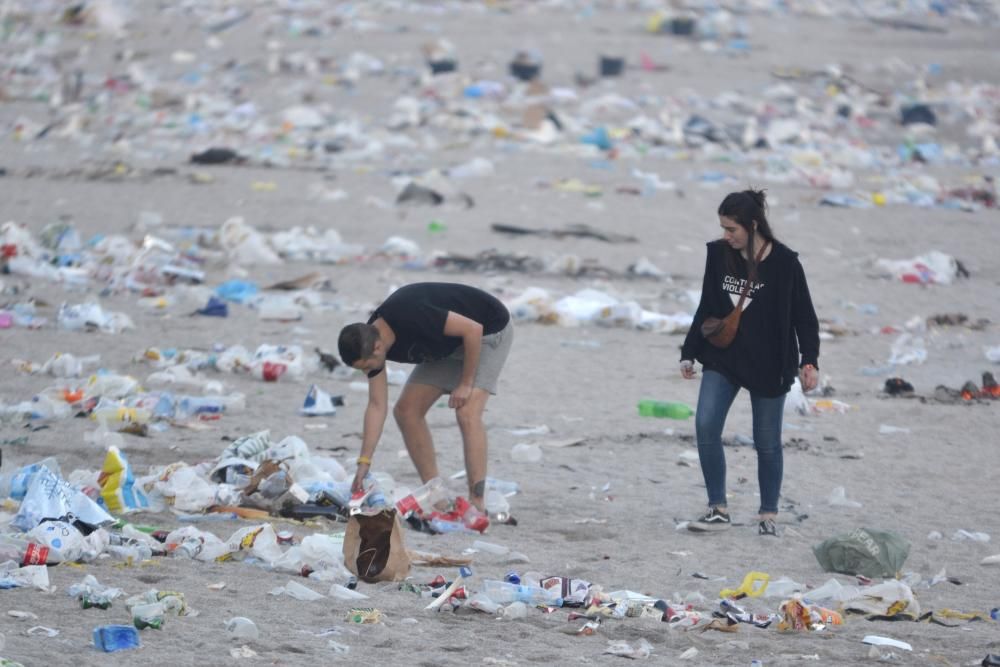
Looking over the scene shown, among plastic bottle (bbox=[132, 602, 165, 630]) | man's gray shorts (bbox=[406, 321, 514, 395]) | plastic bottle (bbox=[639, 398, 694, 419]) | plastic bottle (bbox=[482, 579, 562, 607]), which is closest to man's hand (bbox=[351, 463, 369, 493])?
man's gray shorts (bbox=[406, 321, 514, 395])

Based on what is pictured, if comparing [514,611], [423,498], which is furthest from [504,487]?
[514,611]

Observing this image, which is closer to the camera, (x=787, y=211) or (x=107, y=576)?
(x=107, y=576)

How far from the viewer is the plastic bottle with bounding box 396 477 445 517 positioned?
209 inches

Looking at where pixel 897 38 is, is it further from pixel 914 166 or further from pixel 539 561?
pixel 539 561

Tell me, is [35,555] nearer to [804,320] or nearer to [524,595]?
[524,595]

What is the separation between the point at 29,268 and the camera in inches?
420

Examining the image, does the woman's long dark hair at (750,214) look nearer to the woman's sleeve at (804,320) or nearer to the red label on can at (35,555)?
the woman's sleeve at (804,320)

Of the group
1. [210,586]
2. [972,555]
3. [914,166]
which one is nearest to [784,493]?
[972,555]

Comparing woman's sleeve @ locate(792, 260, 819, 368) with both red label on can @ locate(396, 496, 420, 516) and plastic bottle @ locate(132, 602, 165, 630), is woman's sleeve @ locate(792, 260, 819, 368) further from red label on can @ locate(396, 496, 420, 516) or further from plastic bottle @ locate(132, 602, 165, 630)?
plastic bottle @ locate(132, 602, 165, 630)

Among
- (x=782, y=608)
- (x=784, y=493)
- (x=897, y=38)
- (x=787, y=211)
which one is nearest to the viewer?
(x=782, y=608)

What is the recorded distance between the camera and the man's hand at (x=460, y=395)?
5.24 metres

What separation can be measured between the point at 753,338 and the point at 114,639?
2.52 metres

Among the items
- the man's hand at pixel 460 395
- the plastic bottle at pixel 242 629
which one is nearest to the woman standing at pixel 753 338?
the man's hand at pixel 460 395

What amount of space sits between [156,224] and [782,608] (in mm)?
9640
